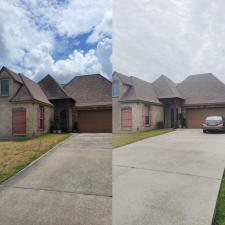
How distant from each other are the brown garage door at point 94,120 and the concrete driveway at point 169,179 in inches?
195

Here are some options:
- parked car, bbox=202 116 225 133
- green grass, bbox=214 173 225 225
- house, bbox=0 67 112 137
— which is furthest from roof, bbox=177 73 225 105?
house, bbox=0 67 112 137

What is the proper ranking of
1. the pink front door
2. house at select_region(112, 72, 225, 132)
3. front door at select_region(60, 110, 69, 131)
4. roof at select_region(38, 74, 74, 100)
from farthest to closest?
roof at select_region(38, 74, 74, 100) → front door at select_region(60, 110, 69, 131) → house at select_region(112, 72, 225, 132) → the pink front door

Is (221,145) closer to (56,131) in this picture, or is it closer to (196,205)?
(196,205)

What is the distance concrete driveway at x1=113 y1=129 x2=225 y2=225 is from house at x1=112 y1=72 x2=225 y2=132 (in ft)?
0.67

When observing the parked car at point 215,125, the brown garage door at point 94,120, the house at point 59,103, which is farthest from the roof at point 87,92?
the parked car at point 215,125

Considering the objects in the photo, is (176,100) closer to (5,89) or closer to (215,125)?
(215,125)

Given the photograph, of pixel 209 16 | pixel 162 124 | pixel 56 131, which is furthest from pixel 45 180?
pixel 56 131

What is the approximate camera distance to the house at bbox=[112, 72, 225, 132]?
2.10m

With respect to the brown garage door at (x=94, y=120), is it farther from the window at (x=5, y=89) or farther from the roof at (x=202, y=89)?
the roof at (x=202, y=89)

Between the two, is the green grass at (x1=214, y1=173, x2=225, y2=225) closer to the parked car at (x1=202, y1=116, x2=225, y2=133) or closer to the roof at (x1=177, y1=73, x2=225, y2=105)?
the parked car at (x1=202, y1=116, x2=225, y2=133)

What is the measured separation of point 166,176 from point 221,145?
741 millimetres

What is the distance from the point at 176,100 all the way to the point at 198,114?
0.43 metres

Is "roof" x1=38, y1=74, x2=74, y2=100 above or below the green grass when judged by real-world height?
above

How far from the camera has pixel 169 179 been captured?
7.38 ft
